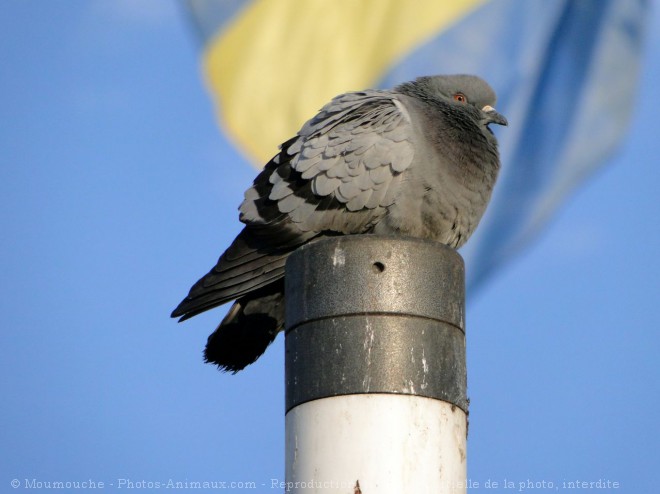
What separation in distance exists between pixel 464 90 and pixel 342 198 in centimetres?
146

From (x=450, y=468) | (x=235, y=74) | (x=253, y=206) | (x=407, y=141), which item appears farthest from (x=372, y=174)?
(x=235, y=74)

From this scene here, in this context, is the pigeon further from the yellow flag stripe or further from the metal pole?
the yellow flag stripe

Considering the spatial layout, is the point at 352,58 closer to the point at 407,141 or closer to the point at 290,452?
the point at 407,141

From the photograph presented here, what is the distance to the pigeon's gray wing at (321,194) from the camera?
7.55 m

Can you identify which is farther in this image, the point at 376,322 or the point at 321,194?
the point at 321,194

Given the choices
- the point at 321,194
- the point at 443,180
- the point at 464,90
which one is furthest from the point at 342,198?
the point at 464,90

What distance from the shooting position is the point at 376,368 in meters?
5.56

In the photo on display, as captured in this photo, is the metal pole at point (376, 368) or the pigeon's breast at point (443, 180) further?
the pigeon's breast at point (443, 180)

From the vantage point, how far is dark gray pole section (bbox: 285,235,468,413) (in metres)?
5.59

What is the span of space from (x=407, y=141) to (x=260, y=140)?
2523 mm

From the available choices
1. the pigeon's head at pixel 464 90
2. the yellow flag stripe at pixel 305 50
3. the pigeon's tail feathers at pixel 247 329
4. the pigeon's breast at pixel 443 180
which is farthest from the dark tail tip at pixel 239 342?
the yellow flag stripe at pixel 305 50

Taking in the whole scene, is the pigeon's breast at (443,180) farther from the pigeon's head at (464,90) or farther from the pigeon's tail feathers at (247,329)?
the pigeon's tail feathers at (247,329)

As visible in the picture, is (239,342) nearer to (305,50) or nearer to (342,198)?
(342,198)

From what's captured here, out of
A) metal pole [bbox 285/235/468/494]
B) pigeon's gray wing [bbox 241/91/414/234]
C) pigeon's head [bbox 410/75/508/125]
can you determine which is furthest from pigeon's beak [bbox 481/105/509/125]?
metal pole [bbox 285/235/468/494]
